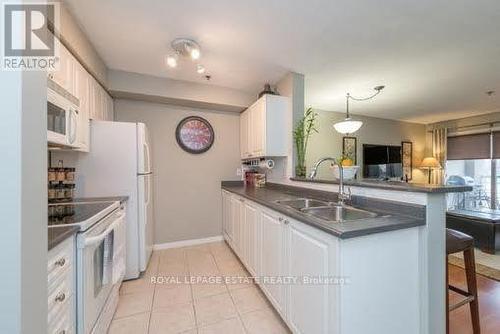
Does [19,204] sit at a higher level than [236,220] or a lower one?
higher

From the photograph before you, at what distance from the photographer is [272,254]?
5.79 ft

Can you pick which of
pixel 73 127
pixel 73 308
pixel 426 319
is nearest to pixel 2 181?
pixel 73 308

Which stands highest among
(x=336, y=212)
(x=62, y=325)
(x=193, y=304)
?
(x=336, y=212)

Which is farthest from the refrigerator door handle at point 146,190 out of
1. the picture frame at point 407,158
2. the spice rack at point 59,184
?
the picture frame at point 407,158

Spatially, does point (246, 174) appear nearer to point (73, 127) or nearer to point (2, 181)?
point (73, 127)

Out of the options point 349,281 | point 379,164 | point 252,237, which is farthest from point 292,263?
point 379,164

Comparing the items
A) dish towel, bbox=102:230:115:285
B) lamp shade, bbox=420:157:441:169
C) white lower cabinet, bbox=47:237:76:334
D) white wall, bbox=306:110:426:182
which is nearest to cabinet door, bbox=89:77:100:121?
dish towel, bbox=102:230:115:285

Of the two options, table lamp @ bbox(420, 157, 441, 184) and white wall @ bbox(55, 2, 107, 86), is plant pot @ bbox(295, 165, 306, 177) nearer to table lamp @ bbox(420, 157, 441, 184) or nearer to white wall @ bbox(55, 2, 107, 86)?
white wall @ bbox(55, 2, 107, 86)

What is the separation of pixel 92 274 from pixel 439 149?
23.6 ft

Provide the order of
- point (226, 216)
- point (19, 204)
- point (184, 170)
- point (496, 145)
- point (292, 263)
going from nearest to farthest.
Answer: point (19, 204), point (292, 263), point (226, 216), point (184, 170), point (496, 145)

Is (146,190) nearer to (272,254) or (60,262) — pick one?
(60,262)

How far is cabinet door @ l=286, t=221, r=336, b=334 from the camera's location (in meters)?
1.16

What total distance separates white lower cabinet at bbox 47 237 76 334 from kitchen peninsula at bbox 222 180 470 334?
1256 mm

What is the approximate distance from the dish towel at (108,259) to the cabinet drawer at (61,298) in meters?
0.34
